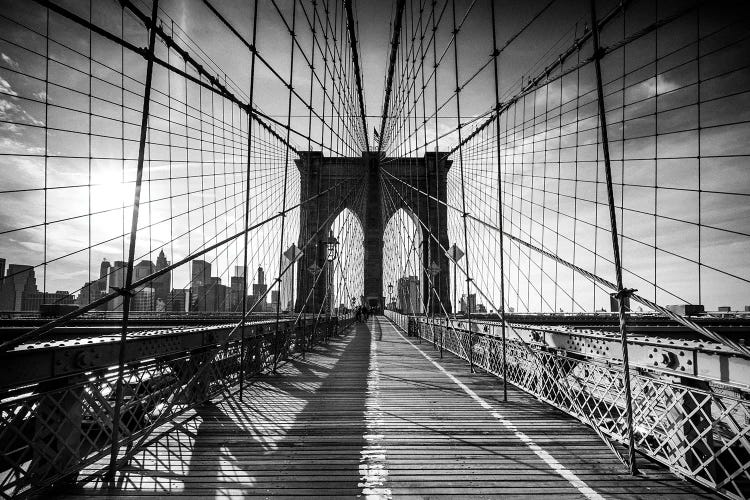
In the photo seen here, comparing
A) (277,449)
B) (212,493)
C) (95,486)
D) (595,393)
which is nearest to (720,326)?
(595,393)

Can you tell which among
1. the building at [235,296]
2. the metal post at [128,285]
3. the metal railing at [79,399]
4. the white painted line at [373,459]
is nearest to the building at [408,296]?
the building at [235,296]

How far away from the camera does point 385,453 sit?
3105mm

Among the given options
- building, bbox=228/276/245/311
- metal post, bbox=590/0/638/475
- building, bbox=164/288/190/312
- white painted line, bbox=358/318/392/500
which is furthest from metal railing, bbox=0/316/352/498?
building, bbox=228/276/245/311

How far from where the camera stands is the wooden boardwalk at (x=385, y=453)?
99.7 inches

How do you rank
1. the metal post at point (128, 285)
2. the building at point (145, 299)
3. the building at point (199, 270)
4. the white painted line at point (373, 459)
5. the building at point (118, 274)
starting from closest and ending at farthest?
1. the white painted line at point (373, 459)
2. the metal post at point (128, 285)
3. the building at point (118, 274)
4. the building at point (199, 270)
5. the building at point (145, 299)

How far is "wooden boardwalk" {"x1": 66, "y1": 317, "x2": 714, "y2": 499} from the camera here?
2531 millimetres

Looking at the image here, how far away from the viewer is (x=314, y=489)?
99.5 inches

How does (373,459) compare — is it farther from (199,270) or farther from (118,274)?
(199,270)

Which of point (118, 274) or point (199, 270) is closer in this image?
point (118, 274)

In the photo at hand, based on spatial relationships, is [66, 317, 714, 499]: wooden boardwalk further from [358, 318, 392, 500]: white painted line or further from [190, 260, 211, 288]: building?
[190, 260, 211, 288]: building

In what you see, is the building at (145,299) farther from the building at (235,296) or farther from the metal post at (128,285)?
the metal post at (128,285)

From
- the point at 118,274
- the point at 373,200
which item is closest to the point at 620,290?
the point at 118,274

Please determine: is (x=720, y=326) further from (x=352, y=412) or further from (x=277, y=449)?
(x=277, y=449)

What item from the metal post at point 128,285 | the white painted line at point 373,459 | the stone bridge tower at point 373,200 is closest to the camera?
the white painted line at point 373,459
